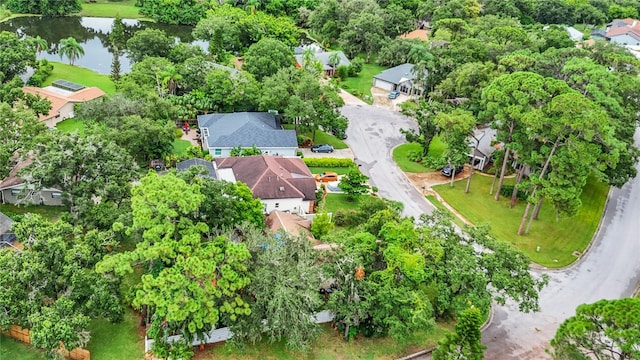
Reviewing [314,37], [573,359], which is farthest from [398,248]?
[314,37]

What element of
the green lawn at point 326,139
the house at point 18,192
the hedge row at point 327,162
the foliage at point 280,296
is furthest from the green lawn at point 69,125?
the foliage at point 280,296

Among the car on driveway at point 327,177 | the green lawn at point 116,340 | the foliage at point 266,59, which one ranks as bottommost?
the green lawn at point 116,340

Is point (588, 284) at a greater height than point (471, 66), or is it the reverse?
point (471, 66)

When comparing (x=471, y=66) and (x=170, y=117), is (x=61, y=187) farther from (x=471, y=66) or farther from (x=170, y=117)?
(x=471, y=66)

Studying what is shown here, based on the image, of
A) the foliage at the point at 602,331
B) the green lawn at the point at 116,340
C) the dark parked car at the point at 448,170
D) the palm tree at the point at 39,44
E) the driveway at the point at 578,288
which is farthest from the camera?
the palm tree at the point at 39,44

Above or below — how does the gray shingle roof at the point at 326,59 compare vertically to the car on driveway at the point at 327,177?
above

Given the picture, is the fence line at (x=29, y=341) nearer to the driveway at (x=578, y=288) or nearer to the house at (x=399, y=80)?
the driveway at (x=578, y=288)

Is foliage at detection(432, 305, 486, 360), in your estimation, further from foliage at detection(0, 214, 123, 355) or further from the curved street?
foliage at detection(0, 214, 123, 355)
